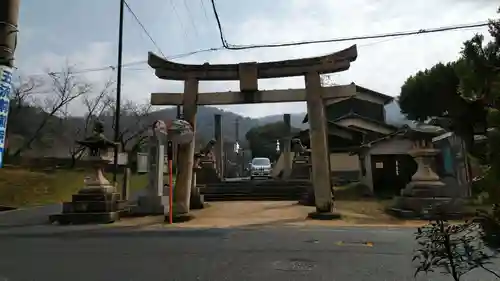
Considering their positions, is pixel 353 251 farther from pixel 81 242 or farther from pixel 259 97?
pixel 259 97

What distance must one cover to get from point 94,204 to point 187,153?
12.6 ft

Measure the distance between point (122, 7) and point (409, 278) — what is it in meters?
20.7

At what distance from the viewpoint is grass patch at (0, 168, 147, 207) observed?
84.0 ft

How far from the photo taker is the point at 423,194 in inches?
588

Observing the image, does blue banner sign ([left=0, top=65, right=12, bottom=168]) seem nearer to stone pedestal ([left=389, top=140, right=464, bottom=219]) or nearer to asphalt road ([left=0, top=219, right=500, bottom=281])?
asphalt road ([left=0, top=219, right=500, bottom=281])

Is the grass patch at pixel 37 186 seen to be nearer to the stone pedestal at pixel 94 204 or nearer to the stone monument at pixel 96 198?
the stone monument at pixel 96 198

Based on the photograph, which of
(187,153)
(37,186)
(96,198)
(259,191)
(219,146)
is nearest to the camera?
(96,198)

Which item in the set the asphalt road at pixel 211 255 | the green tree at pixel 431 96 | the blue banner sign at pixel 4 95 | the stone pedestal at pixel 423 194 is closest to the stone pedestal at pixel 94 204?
the asphalt road at pixel 211 255

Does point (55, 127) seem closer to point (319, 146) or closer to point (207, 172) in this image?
point (207, 172)

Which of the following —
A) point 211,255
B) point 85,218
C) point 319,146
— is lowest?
point 211,255

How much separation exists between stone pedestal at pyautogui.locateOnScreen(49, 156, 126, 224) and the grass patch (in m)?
10.8

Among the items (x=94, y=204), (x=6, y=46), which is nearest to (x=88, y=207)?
(x=94, y=204)

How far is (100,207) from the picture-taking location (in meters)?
14.3

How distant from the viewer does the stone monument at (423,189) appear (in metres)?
14.4
